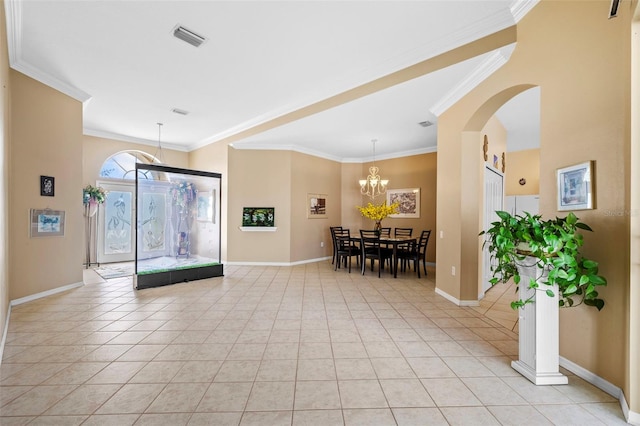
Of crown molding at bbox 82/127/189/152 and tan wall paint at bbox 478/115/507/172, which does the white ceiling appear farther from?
crown molding at bbox 82/127/189/152

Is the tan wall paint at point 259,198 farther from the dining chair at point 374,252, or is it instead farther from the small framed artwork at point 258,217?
the dining chair at point 374,252

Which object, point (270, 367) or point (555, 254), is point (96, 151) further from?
point (555, 254)

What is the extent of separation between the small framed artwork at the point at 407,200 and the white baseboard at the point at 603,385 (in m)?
5.52

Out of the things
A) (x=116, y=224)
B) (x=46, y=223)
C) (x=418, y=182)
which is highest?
(x=418, y=182)

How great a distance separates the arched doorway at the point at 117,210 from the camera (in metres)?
6.97

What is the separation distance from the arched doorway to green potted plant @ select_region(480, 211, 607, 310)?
7.97 meters

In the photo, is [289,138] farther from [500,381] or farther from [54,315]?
[500,381]

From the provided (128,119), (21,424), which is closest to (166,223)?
(128,119)

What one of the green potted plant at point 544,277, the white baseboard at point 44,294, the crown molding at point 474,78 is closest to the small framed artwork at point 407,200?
the crown molding at point 474,78

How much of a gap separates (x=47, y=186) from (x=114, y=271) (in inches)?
101

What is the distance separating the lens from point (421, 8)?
8.93ft

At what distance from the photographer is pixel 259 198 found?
7.07m

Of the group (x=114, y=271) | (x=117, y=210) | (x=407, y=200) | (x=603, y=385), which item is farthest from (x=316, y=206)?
(x=603, y=385)

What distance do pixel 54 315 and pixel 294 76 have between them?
14.5ft
